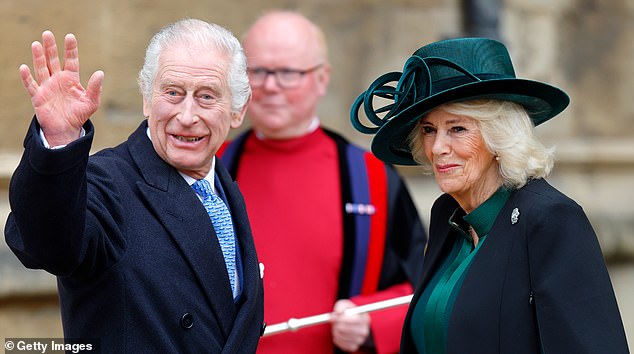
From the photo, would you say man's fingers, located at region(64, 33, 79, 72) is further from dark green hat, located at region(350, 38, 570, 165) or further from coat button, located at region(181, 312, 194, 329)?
dark green hat, located at region(350, 38, 570, 165)

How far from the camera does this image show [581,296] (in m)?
3.05

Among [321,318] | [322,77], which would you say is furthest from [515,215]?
[322,77]

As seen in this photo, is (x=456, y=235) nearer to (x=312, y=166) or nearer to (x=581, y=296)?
(x=581, y=296)

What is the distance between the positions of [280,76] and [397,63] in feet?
4.46

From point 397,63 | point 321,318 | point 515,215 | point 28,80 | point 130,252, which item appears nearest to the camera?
point 28,80

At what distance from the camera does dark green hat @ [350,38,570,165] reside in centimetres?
326

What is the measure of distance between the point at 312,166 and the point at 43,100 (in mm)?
2299

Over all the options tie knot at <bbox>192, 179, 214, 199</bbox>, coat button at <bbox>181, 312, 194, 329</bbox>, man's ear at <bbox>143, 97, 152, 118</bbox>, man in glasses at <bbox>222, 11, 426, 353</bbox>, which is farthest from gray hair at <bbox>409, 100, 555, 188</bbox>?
man in glasses at <bbox>222, 11, 426, 353</bbox>

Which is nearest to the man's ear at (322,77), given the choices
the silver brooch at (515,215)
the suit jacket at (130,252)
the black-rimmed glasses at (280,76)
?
the black-rimmed glasses at (280,76)

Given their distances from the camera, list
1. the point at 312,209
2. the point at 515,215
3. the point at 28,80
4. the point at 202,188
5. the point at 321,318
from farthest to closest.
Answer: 1. the point at 312,209
2. the point at 321,318
3. the point at 202,188
4. the point at 515,215
5. the point at 28,80

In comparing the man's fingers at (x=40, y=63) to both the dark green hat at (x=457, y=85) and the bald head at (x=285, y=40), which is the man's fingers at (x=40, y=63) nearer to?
the dark green hat at (x=457, y=85)

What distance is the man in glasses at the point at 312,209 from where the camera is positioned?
15.1ft

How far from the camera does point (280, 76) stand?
4.83 metres

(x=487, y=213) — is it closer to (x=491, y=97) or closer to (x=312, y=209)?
(x=491, y=97)
